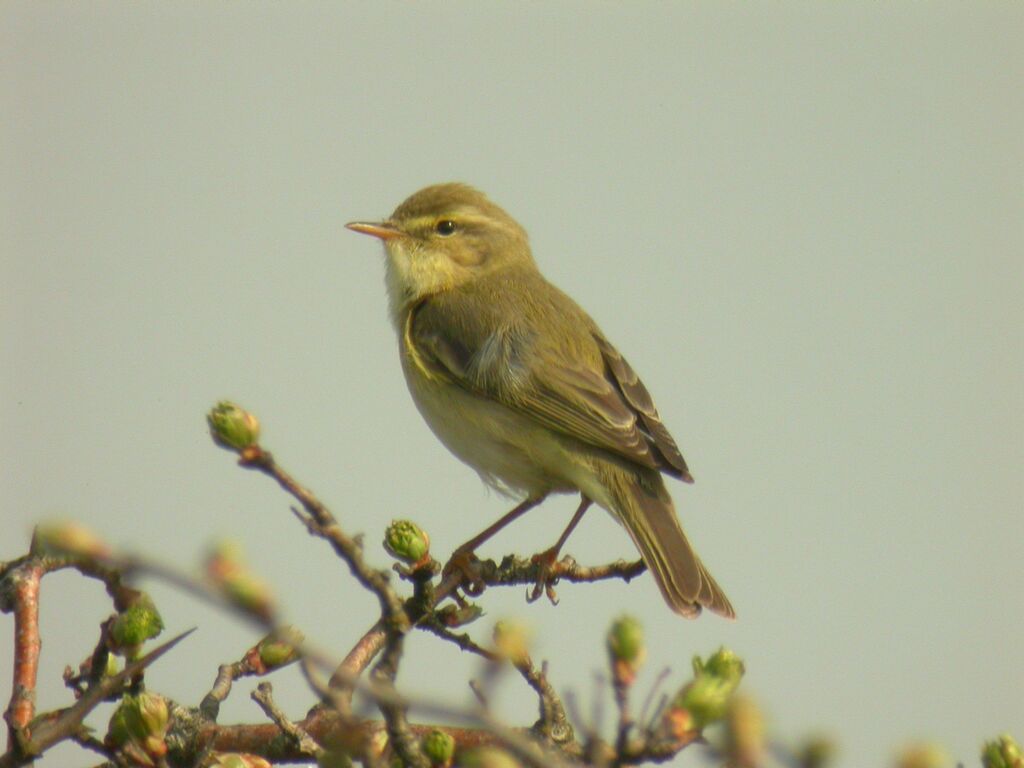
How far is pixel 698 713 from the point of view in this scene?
1810 millimetres

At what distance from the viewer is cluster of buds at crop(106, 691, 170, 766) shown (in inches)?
87.2

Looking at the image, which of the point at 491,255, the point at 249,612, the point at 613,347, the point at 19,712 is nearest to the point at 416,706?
the point at 249,612

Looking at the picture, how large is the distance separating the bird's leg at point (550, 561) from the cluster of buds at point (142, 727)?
1.86 metres

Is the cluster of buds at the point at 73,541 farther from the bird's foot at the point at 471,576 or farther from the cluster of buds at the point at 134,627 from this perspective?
the bird's foot at the point at 471,576

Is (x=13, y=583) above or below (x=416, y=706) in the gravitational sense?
below

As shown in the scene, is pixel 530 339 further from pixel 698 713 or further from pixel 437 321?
pixel 698 713

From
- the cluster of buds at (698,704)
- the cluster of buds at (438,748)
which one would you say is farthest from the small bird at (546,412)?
the cluster of buds at (698,704)

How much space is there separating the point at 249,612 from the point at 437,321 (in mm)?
4376

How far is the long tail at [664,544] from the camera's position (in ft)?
14.8

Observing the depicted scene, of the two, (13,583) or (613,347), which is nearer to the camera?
(13,583)

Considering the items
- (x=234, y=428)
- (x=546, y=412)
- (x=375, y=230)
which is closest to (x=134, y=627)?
(x=234, y=428)

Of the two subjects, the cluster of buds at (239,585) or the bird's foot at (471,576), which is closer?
the cluster of buds at (239,585)

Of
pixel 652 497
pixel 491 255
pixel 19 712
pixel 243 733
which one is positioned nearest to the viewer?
pixel 19 712

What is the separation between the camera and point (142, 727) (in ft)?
7.29
